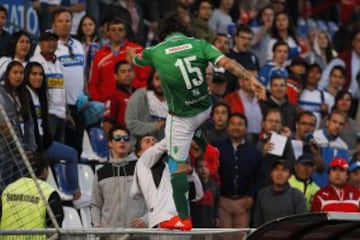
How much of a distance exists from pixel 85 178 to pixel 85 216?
43.4 inches

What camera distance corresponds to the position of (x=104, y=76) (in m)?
17.8

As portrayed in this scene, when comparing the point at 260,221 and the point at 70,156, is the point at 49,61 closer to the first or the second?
the point at 70,156

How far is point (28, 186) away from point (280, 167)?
3768 millimetres

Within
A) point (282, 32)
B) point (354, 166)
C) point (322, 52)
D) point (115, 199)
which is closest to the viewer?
point (115, 199)

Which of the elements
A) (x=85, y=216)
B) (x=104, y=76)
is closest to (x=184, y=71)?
(x=85, y=216)

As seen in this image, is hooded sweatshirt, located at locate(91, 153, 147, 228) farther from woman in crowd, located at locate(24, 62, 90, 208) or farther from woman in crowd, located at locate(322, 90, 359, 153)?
woman in crowd, located at locate(322, 90, 359, 153)

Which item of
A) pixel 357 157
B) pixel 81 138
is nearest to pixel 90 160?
pixel 81 138

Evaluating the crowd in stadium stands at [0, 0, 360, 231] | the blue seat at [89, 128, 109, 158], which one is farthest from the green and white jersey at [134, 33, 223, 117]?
the blue seat at [89, 128, 109, 158]

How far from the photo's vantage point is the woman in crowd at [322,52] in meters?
23.0

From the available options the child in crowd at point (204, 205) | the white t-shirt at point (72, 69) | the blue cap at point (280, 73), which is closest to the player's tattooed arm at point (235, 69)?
the child in crowd at point (204, 205)

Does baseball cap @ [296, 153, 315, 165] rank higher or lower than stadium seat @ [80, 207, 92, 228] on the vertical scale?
higher

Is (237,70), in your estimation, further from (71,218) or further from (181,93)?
(71,218)

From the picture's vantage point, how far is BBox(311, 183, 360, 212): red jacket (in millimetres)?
16031

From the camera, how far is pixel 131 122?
16078mm
